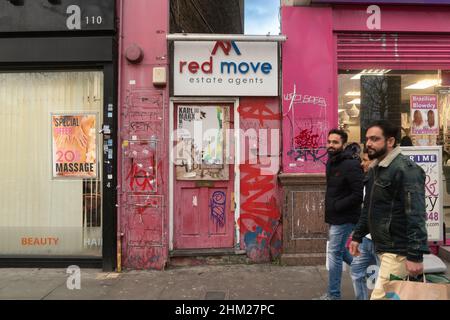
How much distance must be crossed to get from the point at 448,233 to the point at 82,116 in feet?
20.4

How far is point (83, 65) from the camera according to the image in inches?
257

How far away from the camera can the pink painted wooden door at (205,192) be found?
22.0ft

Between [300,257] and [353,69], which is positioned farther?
[353,69]

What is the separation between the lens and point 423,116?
7.02 m

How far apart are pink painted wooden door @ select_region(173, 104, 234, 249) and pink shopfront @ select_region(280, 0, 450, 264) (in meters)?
0.91

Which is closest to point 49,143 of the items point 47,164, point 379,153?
point 47,164

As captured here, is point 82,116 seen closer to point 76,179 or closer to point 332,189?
point 76,179

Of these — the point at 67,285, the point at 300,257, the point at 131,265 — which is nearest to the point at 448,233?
the point at 300,257

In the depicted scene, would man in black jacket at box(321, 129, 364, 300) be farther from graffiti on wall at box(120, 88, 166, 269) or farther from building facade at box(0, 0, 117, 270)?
building facade at box(0, 0, 117, 270)

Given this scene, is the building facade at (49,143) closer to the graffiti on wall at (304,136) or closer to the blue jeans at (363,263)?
the graffiti on wall at (304,136)

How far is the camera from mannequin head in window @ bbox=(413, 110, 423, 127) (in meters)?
7.02

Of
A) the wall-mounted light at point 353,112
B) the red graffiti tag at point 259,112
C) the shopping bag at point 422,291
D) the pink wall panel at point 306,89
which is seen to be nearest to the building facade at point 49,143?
the red graffiti tag at point 259,112

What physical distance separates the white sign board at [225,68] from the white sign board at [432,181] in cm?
230

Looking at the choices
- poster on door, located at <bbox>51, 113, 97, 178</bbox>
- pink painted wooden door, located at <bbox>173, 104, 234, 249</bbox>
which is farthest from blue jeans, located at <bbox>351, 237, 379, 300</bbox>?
poster on door, located at <bbox>51, 113, 97, 178</bbox>
